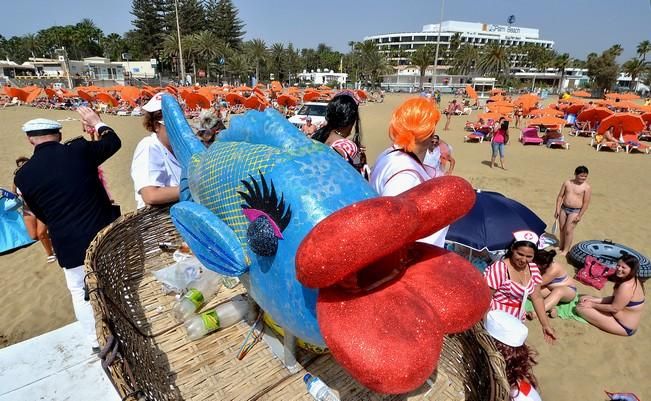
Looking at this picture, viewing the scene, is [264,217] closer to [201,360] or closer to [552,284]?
[201,360]

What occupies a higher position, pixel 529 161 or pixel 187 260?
pixel 187 260

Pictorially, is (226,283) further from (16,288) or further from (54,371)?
(16,288)

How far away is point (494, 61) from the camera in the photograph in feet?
159

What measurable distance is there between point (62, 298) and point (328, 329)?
13.9 ft

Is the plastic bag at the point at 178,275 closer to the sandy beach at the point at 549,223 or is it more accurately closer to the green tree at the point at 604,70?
the sandy beach at the point at 549,223

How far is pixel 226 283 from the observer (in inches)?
83.4

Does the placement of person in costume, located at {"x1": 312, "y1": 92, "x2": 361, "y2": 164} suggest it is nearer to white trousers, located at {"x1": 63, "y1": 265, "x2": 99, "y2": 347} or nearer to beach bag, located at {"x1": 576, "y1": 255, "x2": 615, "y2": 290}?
white trousers, located at {"x1": 63, "y1": 265, "x2": 99, "y2": 347}

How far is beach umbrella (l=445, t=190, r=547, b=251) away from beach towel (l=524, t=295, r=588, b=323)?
76 cm

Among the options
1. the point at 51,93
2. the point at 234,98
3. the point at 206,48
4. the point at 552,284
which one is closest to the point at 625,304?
the point at 552,284

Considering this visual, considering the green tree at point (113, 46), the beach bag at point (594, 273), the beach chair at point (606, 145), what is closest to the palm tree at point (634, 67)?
the beach chair at point (606, 145)

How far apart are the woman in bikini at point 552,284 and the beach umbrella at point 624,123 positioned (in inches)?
513

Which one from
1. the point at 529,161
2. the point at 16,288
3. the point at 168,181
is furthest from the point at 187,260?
the point at 529,161

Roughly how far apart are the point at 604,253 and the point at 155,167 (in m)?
5.39

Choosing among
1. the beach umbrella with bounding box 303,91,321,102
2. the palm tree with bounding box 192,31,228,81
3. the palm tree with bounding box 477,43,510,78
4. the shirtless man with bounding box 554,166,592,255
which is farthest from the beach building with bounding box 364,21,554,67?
the shirtless man with bounding box 554,166,592,255
